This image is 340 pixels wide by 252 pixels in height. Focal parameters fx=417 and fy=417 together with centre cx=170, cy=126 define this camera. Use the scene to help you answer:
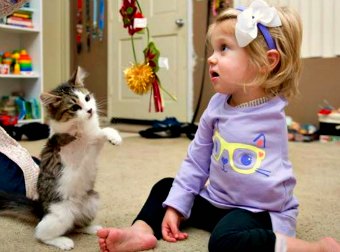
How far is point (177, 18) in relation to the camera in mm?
3334

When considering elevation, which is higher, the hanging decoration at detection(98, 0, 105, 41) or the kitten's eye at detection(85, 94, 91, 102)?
the hanging decoration at detection(98, 0, 105, 41)

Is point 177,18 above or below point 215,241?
above

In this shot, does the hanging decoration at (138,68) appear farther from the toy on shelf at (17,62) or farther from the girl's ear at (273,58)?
the toy on shelf at (17,62)

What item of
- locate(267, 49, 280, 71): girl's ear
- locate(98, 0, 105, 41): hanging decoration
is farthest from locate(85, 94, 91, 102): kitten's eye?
locate(98, 0, 105, 41): hanging decoration

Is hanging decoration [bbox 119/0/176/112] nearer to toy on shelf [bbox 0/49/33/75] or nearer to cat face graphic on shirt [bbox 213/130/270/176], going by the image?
cat face graphic on shirt [bbox 213/130/270/176]

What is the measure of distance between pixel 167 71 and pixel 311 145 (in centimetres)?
145

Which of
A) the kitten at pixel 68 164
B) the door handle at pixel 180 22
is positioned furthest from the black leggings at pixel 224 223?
the door handle at pixel 180 22

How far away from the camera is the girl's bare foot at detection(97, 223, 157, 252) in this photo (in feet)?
2.49

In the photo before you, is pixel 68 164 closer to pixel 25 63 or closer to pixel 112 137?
pixel 112 137

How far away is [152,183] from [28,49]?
2.26 meters

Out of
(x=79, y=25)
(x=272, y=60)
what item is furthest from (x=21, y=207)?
(x=79, y=25)

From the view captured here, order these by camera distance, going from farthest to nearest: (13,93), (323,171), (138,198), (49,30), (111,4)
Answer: (49,30) → (111,4) → (13,93) → (323,171) → (138,198)

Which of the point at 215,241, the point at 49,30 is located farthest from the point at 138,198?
the point at 49,30

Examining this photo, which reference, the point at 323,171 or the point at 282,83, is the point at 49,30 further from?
the point at 282,83
